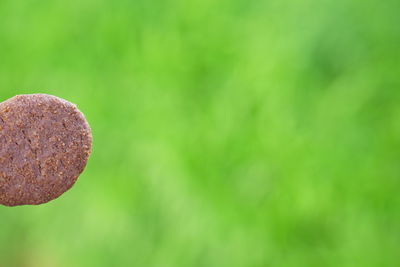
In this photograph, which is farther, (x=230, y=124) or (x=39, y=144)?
(x=230, y=124)

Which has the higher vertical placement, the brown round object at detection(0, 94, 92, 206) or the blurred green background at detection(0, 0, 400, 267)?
the brown round object at detection(0, 94, 92, 206)

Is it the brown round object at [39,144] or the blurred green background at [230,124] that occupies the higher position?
the brown round object at [39,144]

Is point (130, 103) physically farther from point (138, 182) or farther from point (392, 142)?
point (392, 142)

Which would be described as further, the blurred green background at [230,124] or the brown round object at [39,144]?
the blurred green background at [230,124]

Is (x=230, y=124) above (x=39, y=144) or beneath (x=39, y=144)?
beneath

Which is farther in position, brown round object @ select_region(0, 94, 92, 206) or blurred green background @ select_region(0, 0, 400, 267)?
Answer: blurred green background @ select_region(0, 0, 400, 267)
